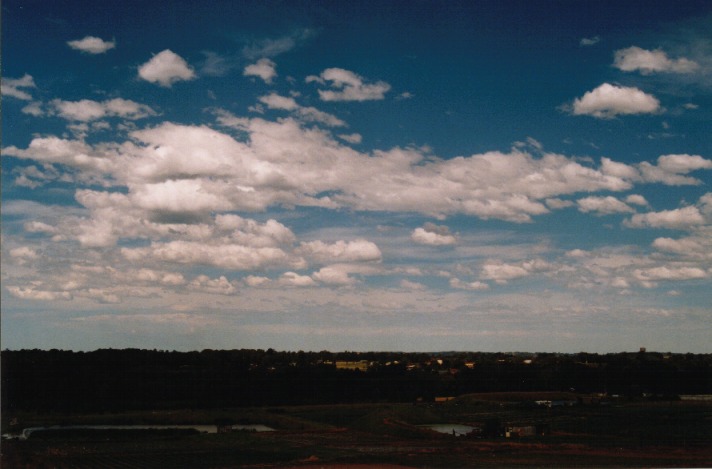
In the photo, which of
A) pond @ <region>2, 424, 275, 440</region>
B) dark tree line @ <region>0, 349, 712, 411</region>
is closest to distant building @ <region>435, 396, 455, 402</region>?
dark tree line @ <region>0, 349, 712, 411</region>

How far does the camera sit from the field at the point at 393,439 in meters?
32.1

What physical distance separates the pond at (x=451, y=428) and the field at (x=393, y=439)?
0.53 m

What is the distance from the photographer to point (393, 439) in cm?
3834

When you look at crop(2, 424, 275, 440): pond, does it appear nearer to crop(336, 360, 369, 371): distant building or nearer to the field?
the field

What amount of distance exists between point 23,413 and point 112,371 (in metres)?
5.63

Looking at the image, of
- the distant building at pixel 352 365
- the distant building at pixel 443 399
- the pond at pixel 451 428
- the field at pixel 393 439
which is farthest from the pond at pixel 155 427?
the distant building at pixel 443 399

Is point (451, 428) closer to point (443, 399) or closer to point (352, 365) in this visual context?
point (443, 399)

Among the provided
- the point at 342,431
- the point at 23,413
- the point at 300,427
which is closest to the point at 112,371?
the point at 23,413

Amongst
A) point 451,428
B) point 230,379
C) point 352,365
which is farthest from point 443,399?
point 230,379

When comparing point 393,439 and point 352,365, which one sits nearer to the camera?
point 393,439

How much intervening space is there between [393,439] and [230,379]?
1196 cm

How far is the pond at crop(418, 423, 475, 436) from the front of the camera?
3985cm

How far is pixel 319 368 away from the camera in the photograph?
46.7 m

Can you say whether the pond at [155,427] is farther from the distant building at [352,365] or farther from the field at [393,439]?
the distant building at [352,365]
